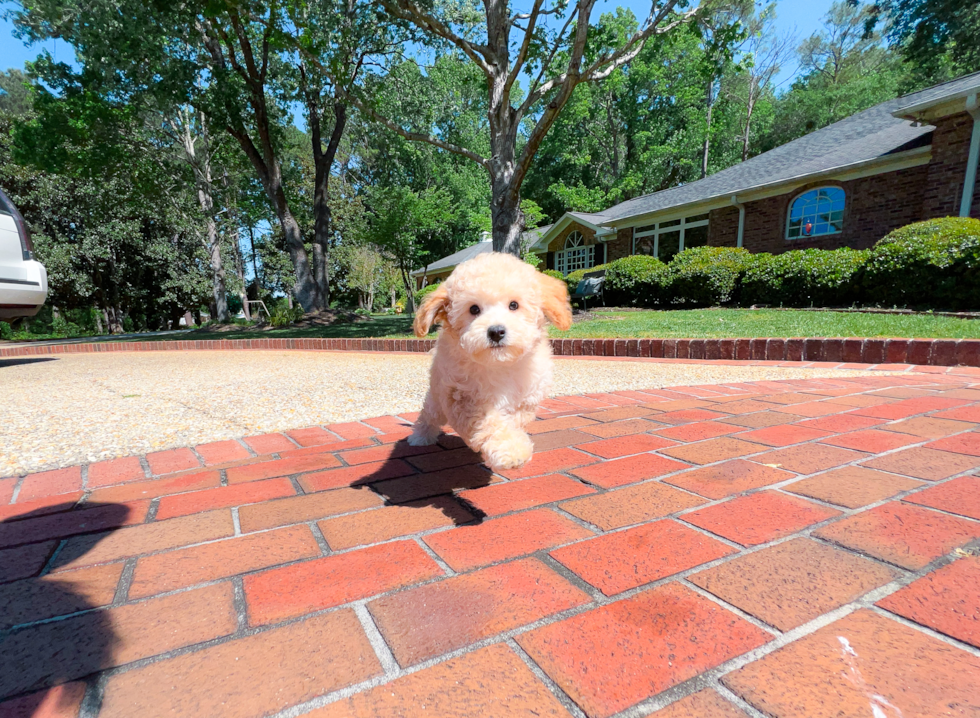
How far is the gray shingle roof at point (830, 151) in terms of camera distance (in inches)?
512

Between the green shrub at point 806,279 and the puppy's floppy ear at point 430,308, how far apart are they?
35.7 ft

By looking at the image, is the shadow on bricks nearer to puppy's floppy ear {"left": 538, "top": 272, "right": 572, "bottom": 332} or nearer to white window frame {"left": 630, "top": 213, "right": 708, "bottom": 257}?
puppy's floppy ear {"left": 538, "top": 272, "right": 572, "bottom": 332}

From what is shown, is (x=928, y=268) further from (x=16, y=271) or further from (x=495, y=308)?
(x=16, y=271)

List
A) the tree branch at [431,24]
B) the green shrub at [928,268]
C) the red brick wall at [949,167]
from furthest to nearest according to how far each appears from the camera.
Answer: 1. the red brick wall at [949,167]
2. the tree branch at [431,24]
3. the green shrub at [928,268]

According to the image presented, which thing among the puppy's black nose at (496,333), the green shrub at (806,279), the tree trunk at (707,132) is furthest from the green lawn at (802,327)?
the tree trunk at (707,132)

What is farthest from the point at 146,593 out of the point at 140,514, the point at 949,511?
the point at 949,511

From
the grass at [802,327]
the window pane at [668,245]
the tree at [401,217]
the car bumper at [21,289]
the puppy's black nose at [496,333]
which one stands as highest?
the tree at [401,217]

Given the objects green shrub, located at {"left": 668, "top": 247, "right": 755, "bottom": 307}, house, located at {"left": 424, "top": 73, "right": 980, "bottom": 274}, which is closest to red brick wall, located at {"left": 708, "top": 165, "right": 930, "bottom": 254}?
house, located at {"left": 424, "top": 73, "right": 980, "bottom": 274}

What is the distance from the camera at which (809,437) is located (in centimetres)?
253

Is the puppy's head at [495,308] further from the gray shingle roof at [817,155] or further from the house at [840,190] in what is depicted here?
the gray shingle roof at [817,155]

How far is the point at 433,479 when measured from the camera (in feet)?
7.40

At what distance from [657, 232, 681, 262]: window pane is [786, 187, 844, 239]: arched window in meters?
4.85

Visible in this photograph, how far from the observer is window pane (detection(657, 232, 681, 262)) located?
20.5 metres

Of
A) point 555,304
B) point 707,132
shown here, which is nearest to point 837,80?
point 707,132
